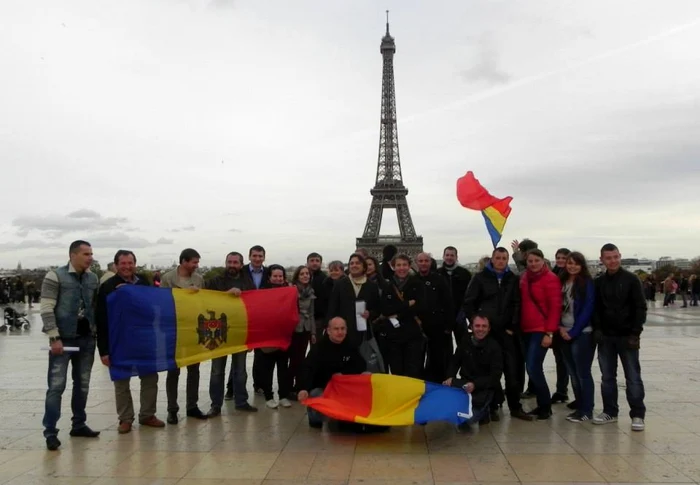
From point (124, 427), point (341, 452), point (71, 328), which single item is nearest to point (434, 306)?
point (341, 452)

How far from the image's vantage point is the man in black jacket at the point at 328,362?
6.58 metres

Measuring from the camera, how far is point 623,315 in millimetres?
6504

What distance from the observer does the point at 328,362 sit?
6.66 meters

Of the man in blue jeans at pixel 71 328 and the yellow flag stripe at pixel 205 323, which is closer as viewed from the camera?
the man in blue jeans at pixel 71 328

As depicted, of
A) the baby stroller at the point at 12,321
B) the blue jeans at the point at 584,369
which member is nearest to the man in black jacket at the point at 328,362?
the blue jeans at the point at 584,369

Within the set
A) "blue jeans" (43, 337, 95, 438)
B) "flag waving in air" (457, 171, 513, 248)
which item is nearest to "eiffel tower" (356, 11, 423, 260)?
"flag waving in air" (457, 171, 513, 248)

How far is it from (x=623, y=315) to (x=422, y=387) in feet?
7.76

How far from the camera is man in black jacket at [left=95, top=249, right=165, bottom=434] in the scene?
6.50 metres

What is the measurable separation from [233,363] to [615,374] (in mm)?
4615

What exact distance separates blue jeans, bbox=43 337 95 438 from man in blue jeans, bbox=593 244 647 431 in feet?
18.6

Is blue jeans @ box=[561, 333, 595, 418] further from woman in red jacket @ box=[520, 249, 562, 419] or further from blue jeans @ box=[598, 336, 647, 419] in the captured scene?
woman in red jacket @ box=[520, 249, 562, 419]

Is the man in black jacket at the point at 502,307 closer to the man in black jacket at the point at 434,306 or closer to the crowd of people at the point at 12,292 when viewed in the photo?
the man in black jacket at the point at 434,306

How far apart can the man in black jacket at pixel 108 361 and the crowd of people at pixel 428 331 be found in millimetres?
12

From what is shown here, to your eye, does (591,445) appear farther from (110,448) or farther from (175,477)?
(110,448)
